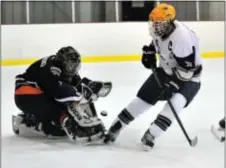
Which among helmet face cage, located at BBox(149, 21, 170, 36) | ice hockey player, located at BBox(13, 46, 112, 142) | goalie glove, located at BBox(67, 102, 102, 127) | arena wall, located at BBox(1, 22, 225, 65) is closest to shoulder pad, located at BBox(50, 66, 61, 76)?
ice hockey player, located at BBox(13, 46, 112, 142)

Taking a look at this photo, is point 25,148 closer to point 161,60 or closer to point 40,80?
point 40,80

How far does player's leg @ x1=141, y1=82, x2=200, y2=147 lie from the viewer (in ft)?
7.40

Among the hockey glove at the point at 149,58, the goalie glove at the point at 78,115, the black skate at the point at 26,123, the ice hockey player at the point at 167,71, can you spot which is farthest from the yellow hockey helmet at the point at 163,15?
the black skate at the point at 26,123

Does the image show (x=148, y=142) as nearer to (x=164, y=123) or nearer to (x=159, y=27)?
(x=164, y=123)

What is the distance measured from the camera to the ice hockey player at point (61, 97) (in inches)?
92.2

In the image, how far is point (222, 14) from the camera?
601 centimetres

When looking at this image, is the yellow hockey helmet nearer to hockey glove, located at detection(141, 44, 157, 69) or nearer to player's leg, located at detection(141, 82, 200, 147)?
hockey glove, located at detection(141, 44, 157, 69)

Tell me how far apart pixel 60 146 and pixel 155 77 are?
0.56 metres

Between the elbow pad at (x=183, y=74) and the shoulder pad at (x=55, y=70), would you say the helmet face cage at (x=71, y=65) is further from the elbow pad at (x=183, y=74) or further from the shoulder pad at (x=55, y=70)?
the elbow pad at (x=183, y=74)

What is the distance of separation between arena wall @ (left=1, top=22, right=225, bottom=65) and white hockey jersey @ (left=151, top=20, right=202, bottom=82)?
108 inches

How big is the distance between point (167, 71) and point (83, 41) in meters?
2.87

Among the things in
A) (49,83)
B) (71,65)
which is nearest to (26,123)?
(49,83)

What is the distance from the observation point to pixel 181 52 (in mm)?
2248

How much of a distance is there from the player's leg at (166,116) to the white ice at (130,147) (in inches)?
2.3
